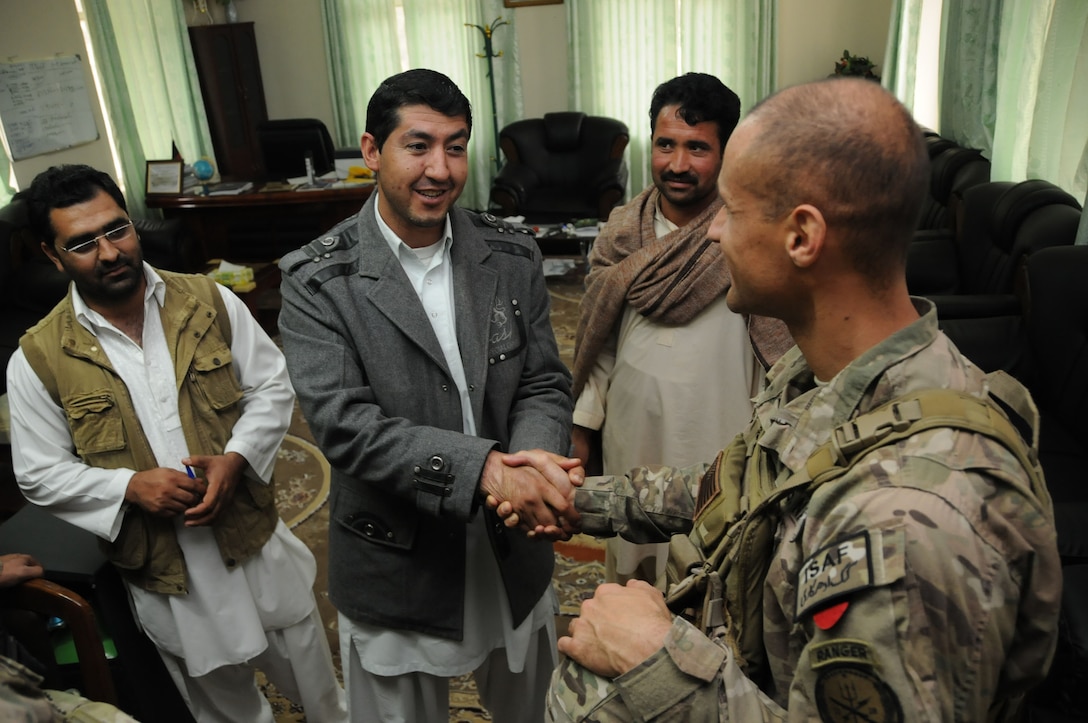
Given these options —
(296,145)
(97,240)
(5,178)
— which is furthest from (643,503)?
(296,145)

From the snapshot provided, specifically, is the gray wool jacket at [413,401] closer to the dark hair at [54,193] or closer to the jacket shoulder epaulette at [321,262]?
the jacket shoulder epaulette at [321,262]

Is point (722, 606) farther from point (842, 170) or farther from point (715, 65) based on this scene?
point (715, 65)

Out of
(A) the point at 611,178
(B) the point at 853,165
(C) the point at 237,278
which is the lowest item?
(C) the point at 237,278

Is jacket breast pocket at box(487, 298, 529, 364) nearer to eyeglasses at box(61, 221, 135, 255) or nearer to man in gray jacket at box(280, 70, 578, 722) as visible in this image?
man in gray jacket at box(280, 70, 578, 722)

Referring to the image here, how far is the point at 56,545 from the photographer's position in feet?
5.51

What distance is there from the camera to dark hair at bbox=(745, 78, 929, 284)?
2.68 ft

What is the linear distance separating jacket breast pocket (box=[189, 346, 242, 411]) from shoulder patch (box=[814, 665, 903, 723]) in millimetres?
1389

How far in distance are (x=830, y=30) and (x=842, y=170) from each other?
6543 millimetres

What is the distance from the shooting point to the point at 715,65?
6.49 m

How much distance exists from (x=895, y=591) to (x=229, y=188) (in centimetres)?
571

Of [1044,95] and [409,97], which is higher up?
[409,97]

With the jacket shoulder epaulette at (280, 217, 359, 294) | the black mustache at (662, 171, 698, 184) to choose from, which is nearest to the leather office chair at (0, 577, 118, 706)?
the jacket shoulder epaulette at (280, 217, 359, 294)

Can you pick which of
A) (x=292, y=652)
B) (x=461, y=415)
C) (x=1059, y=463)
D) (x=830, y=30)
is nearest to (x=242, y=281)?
(x=292, y=652)

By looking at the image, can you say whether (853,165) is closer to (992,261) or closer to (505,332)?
(505,332)
